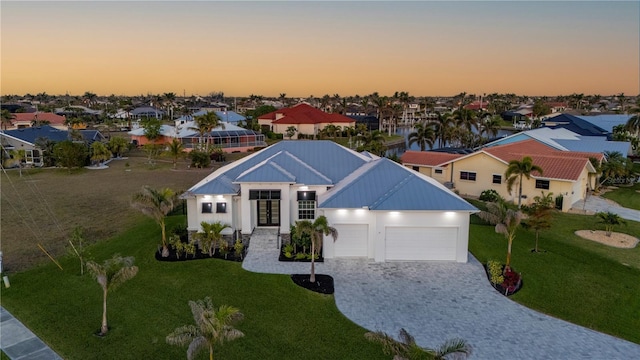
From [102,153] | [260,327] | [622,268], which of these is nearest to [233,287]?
[260,327]

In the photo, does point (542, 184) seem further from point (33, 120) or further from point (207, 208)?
point (33, 120)

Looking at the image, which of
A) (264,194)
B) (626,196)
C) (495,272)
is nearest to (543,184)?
(626,196)

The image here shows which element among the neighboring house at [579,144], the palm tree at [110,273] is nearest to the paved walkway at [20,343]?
the palm tree at [110,273]

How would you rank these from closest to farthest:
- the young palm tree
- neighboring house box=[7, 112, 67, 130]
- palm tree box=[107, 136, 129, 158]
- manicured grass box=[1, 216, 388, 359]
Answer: manicured grass box=[1, 216, 388, 359]
the young palm tree
palm tree box=[107, 136, 129, 158]
neighboring house box=[7, 112, 67, 130]

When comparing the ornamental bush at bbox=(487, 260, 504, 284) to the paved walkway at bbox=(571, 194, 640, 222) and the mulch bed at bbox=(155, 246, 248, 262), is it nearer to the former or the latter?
the mulch bed at bbox=(155, 246, 248, 262)

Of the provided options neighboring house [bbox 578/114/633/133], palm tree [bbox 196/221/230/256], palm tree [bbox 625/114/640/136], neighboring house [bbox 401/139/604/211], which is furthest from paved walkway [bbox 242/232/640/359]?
neighboring house [bbox 578/114/633/133]

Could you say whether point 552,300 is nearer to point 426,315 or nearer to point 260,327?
point 426,315

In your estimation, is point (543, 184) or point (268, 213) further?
point (543, 184)
